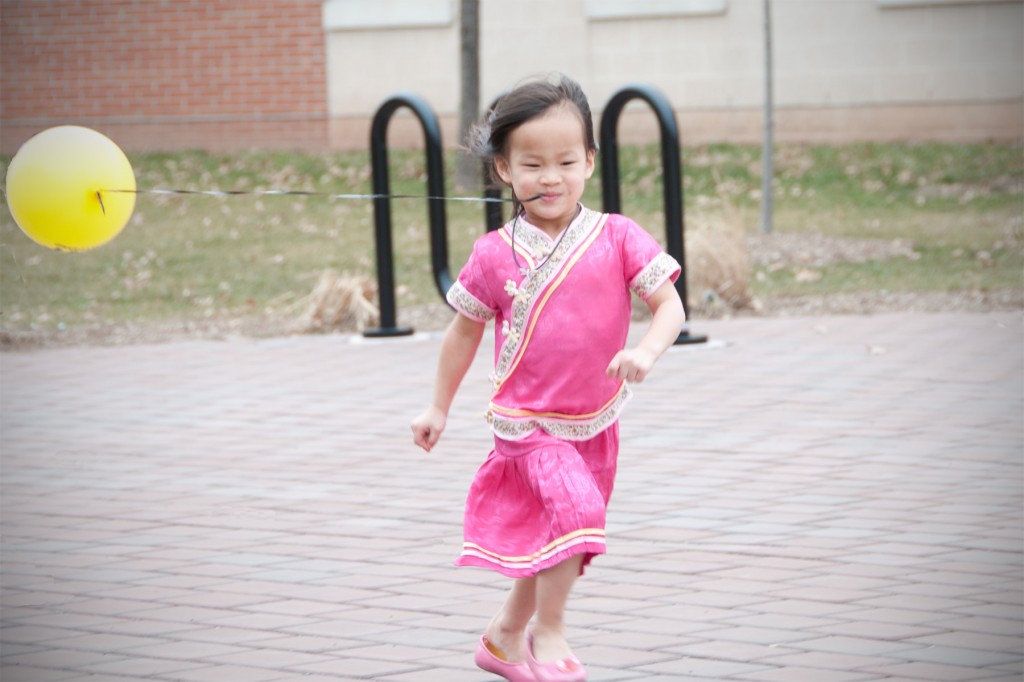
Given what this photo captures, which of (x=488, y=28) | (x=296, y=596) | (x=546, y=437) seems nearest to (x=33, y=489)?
(x=296, y=596)

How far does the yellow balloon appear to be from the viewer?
10.9ft

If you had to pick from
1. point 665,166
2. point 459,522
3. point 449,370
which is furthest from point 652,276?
point 665,166

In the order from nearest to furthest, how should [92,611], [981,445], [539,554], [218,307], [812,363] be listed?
[539,554], [92,611], [981,445], [812,363], [218,307]

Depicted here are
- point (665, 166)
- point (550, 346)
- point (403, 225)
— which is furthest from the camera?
point (403, 225)

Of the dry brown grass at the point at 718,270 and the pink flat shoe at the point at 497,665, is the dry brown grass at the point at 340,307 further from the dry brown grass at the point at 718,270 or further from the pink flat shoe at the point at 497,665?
the pink flat shoe at the point at 497,665

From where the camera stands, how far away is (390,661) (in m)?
3.41

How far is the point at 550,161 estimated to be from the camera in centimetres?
308

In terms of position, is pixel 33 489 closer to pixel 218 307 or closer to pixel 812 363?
pixel 812 363

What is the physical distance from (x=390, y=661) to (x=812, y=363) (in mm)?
4339

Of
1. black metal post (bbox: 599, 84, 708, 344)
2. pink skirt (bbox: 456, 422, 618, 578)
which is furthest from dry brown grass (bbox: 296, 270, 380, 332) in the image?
pink skirt (bbox: 456, 422, 618, 578)

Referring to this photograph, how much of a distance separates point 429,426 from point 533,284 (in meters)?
0.44

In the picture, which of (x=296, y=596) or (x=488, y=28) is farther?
(x=488, y=28)

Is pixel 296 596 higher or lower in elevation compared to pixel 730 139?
lower

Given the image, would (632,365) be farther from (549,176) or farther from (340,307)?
(340,307)
